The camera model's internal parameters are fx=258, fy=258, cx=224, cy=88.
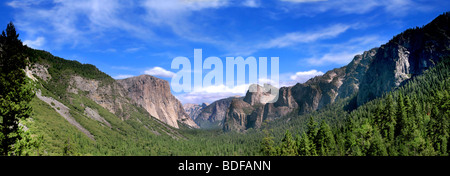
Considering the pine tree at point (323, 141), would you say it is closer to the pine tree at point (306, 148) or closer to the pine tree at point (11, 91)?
the pine tree at point (306, 148)

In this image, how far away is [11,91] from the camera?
2553 centimetres

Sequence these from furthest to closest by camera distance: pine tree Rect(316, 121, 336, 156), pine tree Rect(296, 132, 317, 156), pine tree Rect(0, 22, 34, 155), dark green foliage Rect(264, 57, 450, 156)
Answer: pine tree Rect(316, 121, 336, 156) < dark green foliage Rect(264, 57, 450, 156) < pine tree Rect(296, 132, 317, 156) < pine tree Rect(0, 22, 34, 155)

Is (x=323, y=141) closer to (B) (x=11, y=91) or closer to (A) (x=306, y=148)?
(A) (x=306, y=148)

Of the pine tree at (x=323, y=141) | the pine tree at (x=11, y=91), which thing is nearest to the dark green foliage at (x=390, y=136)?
the pine tree at (x=323, y=141)

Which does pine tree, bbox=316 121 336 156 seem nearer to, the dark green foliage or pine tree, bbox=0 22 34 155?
the dark green foliage

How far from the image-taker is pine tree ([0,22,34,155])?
25.2 metres

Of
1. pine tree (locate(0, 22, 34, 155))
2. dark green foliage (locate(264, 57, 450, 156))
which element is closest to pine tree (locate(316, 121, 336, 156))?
dark green foliage (locate(264, 57, 450, 156))

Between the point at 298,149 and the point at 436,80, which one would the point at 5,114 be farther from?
the point at 436,80

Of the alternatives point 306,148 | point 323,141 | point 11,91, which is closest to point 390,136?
point 323,141

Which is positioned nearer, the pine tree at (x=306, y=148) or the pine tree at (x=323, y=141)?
the pine tree at (x=306, y=148)

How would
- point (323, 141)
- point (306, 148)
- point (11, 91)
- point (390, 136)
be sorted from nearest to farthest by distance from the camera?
point (11, 91)
point (306, 148)
point (323, 141)
point (390, 136)

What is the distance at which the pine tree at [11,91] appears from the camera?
82.8 feet
